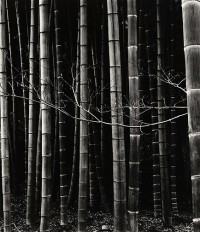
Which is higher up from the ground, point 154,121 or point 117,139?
point 154,121

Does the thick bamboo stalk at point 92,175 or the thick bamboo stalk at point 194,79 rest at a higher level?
the thick bamboo stalk at point 194,79

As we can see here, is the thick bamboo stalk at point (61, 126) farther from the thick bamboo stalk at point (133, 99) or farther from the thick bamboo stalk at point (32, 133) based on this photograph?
the thick bamboo stalk at point (133, 99)

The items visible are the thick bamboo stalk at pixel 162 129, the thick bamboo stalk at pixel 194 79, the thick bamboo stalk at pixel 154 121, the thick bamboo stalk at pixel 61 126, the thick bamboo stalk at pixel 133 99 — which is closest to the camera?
the thick bamboo stalk at pixel 194 79

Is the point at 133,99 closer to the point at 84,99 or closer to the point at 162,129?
the point at 84,99

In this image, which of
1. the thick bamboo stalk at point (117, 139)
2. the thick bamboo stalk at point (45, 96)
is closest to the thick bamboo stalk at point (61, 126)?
the thick bamboo stalk at point (45, 96)

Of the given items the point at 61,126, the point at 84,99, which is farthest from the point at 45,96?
the point at 61,126

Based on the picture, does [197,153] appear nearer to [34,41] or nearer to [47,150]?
[47,150]

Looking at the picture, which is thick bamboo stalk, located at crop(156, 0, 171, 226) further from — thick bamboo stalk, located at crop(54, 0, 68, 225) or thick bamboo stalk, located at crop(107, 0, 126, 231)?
thick bamboo stalk, located at crop(54, 0, 68, 225)

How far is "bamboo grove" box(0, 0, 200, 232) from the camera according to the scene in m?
3.75

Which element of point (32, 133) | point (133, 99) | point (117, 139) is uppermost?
point (133, 99)

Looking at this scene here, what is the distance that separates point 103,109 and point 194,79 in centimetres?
438

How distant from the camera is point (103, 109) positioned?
6430 millimetres

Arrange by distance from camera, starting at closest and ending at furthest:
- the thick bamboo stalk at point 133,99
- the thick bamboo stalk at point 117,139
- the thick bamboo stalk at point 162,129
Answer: the thick bamboo stalk at point 133,99
the thick bamboo stalk at point 117,139
the thick bamboo stalk at point 162,129

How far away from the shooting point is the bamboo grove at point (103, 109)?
3746mm
